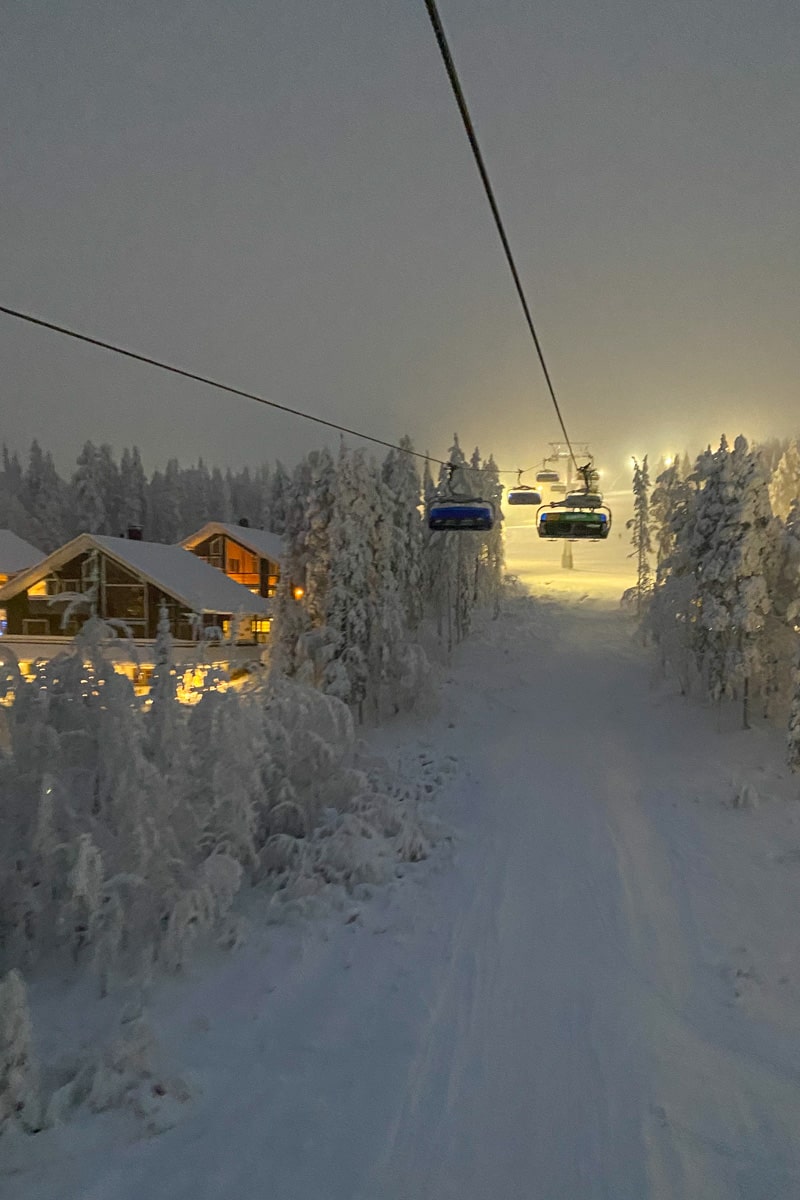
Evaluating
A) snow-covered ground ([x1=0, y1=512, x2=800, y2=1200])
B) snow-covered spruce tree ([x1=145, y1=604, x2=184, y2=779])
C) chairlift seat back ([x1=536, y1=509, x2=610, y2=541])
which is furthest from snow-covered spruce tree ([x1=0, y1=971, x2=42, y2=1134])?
chairlift seat back ([x1=536, y1=509, x2=610, y2=541])

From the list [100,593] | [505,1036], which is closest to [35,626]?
[100,593]

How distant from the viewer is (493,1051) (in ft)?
27.0

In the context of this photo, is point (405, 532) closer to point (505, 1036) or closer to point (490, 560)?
point (490, 560)

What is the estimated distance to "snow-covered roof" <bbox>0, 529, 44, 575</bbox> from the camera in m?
35.3

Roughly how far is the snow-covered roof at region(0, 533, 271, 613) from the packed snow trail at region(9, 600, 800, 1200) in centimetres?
1649

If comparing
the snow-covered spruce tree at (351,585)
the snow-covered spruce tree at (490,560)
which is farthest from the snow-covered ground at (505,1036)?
the snow-covered spruce tree at (490,560)

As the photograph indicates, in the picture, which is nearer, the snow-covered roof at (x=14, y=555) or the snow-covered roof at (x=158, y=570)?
Answer: the snow-covered roof at (x=158, y=570)

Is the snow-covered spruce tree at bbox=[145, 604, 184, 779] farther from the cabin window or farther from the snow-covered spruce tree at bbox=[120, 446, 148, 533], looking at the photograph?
the snow-covered spruce tree at bbox=[120, 446, 148, 533]

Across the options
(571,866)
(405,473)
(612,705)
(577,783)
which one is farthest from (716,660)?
(405,473)

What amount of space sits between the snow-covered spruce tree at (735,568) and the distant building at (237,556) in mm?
21450

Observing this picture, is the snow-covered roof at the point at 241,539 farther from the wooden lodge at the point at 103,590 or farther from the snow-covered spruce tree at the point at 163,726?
the snow-covered spruce tree at the point at 163,726

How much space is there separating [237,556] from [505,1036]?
32.4 metres

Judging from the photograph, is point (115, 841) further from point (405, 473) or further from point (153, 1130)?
point (405, 473)

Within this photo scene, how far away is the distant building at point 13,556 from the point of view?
35.2 meters
